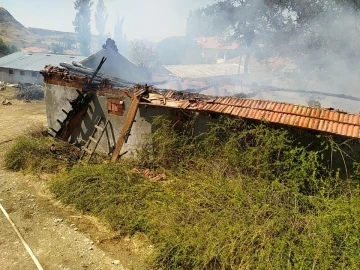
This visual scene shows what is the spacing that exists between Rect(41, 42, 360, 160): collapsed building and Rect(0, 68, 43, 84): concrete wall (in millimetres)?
18224

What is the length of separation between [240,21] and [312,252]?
66.1ft

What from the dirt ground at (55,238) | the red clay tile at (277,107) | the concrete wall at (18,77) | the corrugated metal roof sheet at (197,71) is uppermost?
the corrugated metal roof sheet at (197,71)

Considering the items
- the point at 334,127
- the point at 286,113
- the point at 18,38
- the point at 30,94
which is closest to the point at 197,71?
the point at 30,94

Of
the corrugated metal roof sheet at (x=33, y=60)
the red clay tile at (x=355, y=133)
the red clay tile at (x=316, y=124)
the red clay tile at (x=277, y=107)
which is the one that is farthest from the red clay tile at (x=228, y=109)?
the corrugated metal roof sheet at (x=33, y=60)

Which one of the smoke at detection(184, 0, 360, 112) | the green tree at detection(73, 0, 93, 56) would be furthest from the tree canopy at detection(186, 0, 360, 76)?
the green tree at detection(73, 0, 93, 56)

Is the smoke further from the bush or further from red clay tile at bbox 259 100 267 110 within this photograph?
the bush

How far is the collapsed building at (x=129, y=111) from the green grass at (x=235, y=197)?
0.31m

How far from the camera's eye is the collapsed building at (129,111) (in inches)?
222

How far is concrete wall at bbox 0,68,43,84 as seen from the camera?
26453 mm

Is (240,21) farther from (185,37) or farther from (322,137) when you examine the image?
(185,37)

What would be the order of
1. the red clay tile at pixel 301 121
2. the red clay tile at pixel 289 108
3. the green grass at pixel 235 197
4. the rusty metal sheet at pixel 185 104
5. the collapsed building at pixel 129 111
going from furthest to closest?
the rusty metal sheet at pixel 185 104 < the red clay tile at pixel 289 108 < the collapsed building at pixel 129 111 < the red clay tile at pixel 301 121 < the green grass at pixel 235 197

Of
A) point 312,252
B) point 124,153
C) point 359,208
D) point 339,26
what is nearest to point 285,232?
point 312,252

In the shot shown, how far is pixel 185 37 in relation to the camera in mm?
55719

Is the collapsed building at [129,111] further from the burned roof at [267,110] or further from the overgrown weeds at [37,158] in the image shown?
the overgrown weeds at [37,158]
